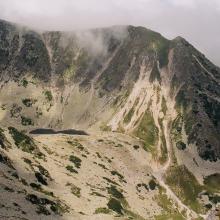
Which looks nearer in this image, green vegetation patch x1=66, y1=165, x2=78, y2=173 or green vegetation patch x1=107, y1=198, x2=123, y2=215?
green vegetation patch x1=107, y1=198, x2=123, y2=215

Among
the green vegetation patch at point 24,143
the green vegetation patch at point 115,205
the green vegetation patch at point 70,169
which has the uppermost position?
the green vegetation patch at point 24,143

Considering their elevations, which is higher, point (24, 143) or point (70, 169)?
point (24, 143)

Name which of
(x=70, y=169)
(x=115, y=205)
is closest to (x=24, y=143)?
(x=70, y=169)

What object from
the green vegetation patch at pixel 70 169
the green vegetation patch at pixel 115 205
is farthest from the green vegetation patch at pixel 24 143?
the green vegetation patch at pixel 115 205

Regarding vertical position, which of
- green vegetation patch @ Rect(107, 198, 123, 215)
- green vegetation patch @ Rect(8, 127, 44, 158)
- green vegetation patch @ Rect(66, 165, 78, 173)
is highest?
green vegetation patch @ Rect(8, 127, 44, 158)

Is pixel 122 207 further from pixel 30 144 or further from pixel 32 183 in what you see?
pixel 32 183

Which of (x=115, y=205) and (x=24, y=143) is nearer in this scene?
(x=115, y=205)

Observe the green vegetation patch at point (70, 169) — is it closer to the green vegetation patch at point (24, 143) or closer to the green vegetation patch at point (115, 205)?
the green vegetation patch at point (24, 143)

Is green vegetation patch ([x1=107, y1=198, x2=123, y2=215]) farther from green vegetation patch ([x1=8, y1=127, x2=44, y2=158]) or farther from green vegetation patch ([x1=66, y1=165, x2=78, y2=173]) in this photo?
green vegetation patch ([x1=8, y1=127, x2=44, y2=158])

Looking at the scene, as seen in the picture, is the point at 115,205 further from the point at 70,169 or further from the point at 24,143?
the point at 24,143

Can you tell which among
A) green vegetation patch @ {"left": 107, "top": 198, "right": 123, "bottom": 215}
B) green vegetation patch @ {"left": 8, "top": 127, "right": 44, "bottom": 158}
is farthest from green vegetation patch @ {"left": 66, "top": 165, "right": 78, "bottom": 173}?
green vegetation patch @ {"left": 107, "top": 198, "right": 123, "bottom": 215}

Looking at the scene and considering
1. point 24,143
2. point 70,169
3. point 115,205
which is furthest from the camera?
point 70,169
